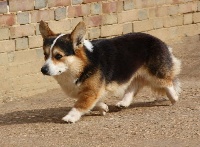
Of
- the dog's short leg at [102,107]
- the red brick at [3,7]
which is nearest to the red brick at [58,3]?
the red brick at [3,7]

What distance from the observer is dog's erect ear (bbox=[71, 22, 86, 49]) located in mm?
8031

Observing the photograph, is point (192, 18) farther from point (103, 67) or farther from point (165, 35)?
point (103, 67)

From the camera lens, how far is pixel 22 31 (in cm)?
1016

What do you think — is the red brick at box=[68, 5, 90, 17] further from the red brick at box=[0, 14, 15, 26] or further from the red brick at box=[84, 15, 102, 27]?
the red brick at box=[0, 14, 15, 26]

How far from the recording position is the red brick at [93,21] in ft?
36.5

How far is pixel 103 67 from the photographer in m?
8.27

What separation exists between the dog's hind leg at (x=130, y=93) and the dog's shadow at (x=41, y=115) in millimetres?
101

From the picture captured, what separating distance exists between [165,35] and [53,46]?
16.8 ft

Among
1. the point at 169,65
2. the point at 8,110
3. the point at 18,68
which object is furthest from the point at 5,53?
the point at 169,65

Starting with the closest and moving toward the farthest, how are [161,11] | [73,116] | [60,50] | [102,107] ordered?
[60,50] < [73,116] < [102,107] < [161,11]

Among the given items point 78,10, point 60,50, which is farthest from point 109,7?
point 60,50

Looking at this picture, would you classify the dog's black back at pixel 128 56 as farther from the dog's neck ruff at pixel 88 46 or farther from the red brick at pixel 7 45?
the red brick at pixel 7 45

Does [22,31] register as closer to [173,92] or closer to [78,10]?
[78,10]

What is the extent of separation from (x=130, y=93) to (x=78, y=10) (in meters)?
2.45
